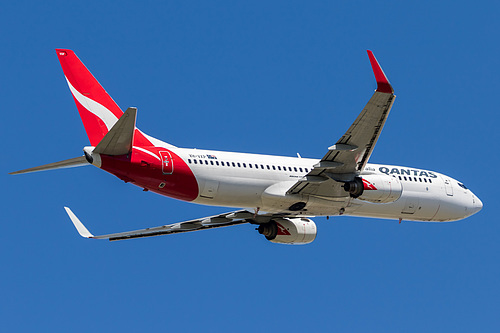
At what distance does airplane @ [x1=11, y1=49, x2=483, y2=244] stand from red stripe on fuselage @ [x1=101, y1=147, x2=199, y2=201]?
0.13 ft

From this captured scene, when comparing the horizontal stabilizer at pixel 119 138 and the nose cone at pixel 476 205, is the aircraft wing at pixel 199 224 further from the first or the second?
the nose cone at pixel 476 205

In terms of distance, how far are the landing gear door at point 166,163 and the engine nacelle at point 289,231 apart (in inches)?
331

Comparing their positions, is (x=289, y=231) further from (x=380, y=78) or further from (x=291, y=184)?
(x=380, y=78)

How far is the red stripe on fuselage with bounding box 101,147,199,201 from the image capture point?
31828mm

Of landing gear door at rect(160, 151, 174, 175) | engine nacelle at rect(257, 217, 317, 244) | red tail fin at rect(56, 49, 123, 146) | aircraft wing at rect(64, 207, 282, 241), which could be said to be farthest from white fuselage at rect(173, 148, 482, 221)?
red tail fin at rect(56, 49, 123, 146)

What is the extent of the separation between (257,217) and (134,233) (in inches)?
235

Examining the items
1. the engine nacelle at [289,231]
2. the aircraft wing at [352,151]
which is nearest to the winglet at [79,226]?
the engine nacelle at [289,231]

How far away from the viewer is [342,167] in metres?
34.3

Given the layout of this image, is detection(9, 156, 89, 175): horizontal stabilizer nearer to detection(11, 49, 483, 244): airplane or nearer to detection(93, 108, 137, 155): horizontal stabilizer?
detection(11, 49, 483, 244): airplane

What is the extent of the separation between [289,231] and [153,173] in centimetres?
949

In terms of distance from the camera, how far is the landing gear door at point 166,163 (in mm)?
32906

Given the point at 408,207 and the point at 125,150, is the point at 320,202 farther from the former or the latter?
the point at 125,150

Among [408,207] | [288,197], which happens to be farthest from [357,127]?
[408,207]

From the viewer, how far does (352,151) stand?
3306 centimetres
